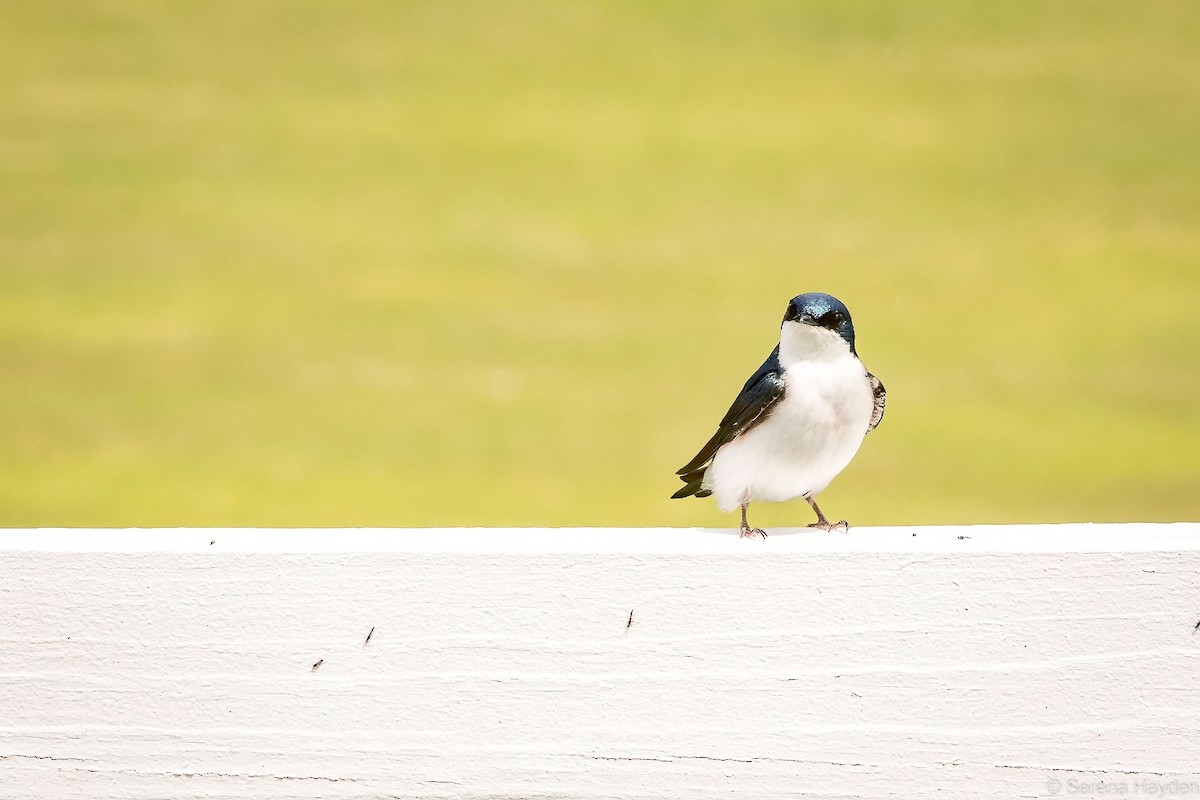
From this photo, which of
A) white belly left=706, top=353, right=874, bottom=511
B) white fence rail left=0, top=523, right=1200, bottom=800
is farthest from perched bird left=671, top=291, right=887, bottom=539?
white fence rail left=0, top=523, right=1200, bottom=800

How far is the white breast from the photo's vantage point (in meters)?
1.26

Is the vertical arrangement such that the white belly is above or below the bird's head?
below

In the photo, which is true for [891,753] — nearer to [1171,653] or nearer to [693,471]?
[1171,653]

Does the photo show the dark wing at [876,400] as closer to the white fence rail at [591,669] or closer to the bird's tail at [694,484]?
the bird's tail at [694,484]

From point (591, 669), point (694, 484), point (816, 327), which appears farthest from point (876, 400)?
point (591, 669)

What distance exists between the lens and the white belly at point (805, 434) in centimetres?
126

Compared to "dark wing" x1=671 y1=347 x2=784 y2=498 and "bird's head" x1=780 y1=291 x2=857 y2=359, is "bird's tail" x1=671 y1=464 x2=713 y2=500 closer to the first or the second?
"dark wing" x1=671 y1=347 x2=784 y2=498

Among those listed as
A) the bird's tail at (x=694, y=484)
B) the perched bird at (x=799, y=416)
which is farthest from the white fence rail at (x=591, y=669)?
the bird's tail at (x=694, y=484)

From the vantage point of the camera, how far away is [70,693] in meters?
0.89

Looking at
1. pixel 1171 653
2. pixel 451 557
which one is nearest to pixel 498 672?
pixel 451 557

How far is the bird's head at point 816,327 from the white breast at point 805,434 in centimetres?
2

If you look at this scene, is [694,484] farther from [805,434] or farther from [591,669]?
[591,669]

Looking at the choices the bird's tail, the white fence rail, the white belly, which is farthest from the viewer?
the bird's tail

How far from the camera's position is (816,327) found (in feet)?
4.28
